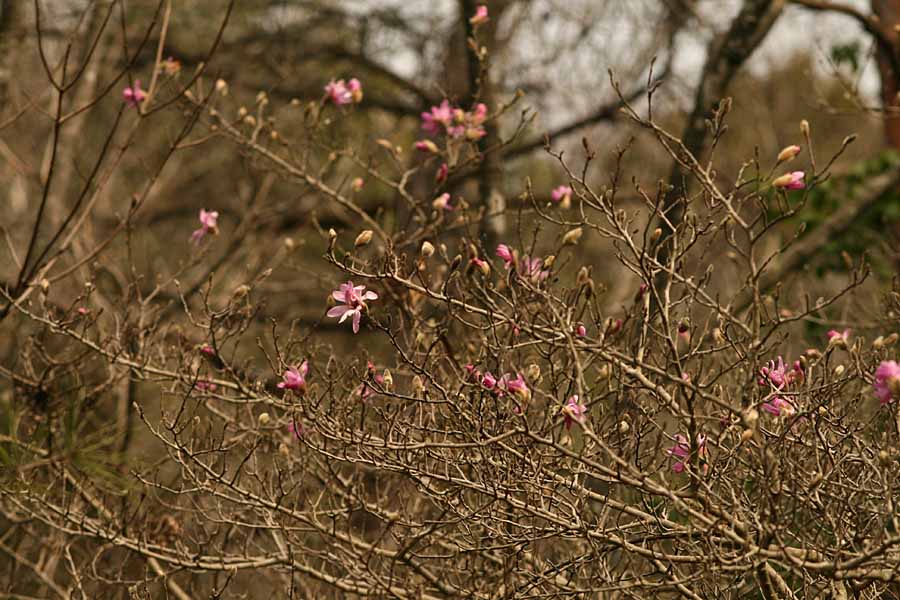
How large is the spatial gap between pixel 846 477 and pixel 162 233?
26.6 feet

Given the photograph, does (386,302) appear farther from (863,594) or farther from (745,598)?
(863,594)

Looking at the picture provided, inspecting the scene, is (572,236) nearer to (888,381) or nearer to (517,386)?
(517,386)

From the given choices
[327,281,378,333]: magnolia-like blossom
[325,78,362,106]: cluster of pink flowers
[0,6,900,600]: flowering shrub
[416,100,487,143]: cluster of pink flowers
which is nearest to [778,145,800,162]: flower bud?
[0,6,900,600]: flowering shrub

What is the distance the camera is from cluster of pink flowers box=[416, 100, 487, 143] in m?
3.30

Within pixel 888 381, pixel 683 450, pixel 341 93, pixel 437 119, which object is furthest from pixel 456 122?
pixel 888 381

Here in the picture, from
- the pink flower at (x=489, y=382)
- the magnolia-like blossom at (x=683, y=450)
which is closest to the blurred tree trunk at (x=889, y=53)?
the magnolia-like blossom at (x=683, y=450)

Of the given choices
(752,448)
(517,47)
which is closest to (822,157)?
(517,47)

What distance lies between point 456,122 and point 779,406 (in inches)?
65.8

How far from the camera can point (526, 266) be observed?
234 centimetres

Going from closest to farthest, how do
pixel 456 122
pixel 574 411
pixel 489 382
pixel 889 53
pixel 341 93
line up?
pixel 574 411, pixel 489 382, pixel 456 122, pixel 341 93, pixel 889 53

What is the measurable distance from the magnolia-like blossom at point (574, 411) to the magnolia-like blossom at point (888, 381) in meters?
0.53

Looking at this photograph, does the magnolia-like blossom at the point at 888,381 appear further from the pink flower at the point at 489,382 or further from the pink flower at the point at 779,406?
the pink flower at the point at 489,382

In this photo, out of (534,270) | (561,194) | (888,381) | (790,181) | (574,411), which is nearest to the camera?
(888,381)

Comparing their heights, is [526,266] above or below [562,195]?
below
